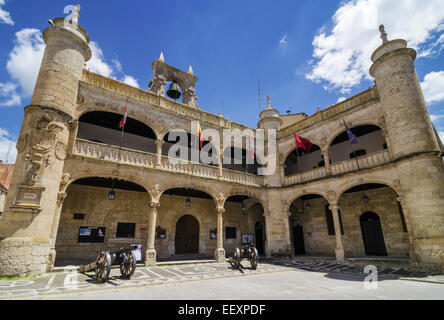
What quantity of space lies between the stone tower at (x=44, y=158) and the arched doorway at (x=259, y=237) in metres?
12.8

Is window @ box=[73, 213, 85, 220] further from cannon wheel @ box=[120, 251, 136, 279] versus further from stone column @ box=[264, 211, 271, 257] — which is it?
stone column @ box=[264, 211, 271, 257]

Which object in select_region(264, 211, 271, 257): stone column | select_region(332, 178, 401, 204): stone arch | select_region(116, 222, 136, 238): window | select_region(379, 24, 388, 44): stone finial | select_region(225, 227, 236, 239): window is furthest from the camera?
select_region(225, 227, 236, 239): window

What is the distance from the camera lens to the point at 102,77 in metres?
11.3

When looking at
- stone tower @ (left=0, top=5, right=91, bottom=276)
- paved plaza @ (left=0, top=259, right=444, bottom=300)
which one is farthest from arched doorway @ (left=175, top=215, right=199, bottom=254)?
stone tower @ (left=0, top=5, right=91, bottom=276)

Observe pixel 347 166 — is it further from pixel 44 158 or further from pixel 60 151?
pixel 44 158

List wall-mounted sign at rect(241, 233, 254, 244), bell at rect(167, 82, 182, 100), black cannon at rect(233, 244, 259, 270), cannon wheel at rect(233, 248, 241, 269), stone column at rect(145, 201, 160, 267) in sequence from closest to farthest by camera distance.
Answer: black cannon at rect(233, 244, 259, 270)
cannon wheel at rect(233, 248, 241, 269)
stone column at rect(145, 201, 160, 267)
bell at rect(167, 82, 182, 100)
wall-mounted sign at rect(241, 233, 254, 244)

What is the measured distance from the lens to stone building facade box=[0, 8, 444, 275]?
8.55 meters

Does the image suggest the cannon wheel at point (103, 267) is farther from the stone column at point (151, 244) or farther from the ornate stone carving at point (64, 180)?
the ornate stone carving at point (64, 180)

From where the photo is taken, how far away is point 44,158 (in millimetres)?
8406

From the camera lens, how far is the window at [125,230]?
39.9ft

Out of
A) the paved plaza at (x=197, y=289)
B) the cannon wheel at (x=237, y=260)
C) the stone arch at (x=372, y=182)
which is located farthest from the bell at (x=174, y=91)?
the stone arch at (x=372, y=182)
